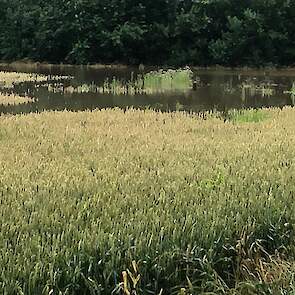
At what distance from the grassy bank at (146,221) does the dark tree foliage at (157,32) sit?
37480mm

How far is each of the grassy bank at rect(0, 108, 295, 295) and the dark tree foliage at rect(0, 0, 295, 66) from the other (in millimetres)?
37480

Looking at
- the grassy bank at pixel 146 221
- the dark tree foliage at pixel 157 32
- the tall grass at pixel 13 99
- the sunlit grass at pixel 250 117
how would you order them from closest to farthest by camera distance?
the grassy bank at pixel 146 221, the sunlit grass at pixel 250 117, the tall grass at pixel 13 99, the dark tree foliage at pixel 157 32

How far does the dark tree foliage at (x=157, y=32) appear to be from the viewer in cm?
4419

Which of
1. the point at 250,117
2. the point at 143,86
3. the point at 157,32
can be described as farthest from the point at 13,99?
the point at 157,32

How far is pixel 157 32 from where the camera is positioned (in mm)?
46812

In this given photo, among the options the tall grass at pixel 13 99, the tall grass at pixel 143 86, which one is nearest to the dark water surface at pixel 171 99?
the tall grass at pixel 13 99

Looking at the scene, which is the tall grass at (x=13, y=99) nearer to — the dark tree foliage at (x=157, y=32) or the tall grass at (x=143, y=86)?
the tall grass at (x=143, y=86)

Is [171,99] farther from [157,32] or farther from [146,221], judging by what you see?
[157,32]

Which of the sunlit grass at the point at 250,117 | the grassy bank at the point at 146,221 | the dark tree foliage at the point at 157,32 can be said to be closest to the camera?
the grassy bank at the point at 146,221

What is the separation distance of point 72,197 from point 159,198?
812mm

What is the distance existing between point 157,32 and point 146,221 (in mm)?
43191

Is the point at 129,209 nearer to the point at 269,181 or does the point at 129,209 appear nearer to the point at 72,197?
the point at 72,197

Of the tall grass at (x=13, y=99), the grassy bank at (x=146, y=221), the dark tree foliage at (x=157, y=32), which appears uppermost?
the dark tree foliage at (x=157, y=32)

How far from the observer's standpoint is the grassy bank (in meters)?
4.07
